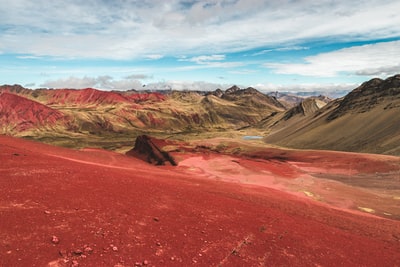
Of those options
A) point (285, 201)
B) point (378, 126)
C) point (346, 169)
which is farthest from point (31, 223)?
point (378, 126)

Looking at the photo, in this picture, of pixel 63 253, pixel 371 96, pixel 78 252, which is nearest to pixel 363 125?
pixel 371 96

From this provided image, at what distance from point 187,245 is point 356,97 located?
139107 mm

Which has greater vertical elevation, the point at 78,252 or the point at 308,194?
the point at 78,252

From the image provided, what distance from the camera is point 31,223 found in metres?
12.3

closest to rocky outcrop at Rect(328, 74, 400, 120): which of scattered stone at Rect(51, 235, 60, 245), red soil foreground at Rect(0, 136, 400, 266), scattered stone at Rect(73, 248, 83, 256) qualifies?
red soil foreground at Rect(0, 136, 400, 266)

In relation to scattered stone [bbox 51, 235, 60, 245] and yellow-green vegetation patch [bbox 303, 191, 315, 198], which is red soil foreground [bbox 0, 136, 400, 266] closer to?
scattered stone [bbox 51, 235, 60, 245]

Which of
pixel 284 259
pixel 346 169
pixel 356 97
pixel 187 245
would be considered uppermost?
pixel 356 97

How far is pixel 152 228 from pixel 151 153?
52.9m

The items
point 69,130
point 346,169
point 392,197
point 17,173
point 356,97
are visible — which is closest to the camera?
point 17,173

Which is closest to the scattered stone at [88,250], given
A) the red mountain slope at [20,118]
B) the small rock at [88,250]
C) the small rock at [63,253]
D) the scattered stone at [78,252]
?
the small rock at [88,250]

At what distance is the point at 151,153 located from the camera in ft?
218

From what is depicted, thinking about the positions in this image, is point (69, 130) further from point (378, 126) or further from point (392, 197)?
point (392, 197)

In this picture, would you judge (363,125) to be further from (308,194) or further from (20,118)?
(20,118)

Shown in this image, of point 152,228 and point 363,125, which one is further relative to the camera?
point 363,125
